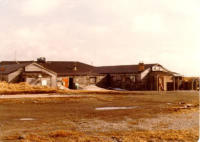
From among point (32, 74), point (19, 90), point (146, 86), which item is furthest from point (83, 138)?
point (146, 86)

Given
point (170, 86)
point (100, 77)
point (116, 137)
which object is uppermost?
point (100, 77)

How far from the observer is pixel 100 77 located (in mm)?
49156

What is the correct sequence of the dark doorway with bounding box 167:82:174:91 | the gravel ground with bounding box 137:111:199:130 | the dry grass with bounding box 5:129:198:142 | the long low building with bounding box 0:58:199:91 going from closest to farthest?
1. the dry grass with bounding box 5:129:198:142
2. the gravel ground with bounding box 137:111:199:130
3. the long low building with bounding box 0:58:199:91
4. the dark doorway with bounding box 167:82:174:91

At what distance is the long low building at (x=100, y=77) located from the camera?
42.1m

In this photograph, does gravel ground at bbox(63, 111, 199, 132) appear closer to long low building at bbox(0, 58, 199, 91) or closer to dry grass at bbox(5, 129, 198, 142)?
dry grass at bbox(5, 129, 198, 142)

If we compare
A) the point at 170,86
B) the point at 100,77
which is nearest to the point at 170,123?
the point at 170,86

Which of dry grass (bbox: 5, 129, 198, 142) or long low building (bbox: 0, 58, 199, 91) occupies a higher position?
long low building (bbox: 0, 58, 199, 91)

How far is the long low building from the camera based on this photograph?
138 ft

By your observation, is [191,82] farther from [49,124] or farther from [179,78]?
[49,124]

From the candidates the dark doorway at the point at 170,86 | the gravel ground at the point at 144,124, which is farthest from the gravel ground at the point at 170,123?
the dark doorway at the point at 170,86

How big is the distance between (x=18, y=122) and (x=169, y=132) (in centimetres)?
727

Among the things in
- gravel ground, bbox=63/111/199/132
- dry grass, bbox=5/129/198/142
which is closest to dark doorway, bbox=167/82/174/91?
gravel ground, bbox=63/111/199/132

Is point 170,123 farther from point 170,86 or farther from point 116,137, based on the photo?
point 170,86

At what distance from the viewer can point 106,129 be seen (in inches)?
484
